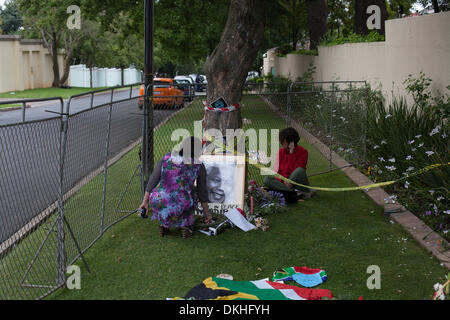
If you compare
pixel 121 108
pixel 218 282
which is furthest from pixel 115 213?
pixel 218 282

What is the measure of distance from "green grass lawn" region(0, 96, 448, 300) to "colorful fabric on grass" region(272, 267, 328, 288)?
→ 3.5 inches

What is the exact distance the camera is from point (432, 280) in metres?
5.86

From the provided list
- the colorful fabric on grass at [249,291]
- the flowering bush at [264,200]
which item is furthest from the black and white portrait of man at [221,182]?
the colorful fabric on grass at [249,291]

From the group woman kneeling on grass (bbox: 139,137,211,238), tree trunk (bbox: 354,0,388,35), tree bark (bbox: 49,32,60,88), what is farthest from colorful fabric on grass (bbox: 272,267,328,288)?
tree bark (bbox: 49,32,60,88)

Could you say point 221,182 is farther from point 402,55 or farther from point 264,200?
point 402,55

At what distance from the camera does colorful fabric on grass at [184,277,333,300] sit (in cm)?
524

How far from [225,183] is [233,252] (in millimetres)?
1697

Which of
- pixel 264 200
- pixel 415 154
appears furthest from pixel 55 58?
pixel 415 154

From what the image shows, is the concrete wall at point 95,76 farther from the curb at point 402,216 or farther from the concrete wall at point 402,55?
the curb at point 402,216

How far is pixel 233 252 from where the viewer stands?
6.79 meters
